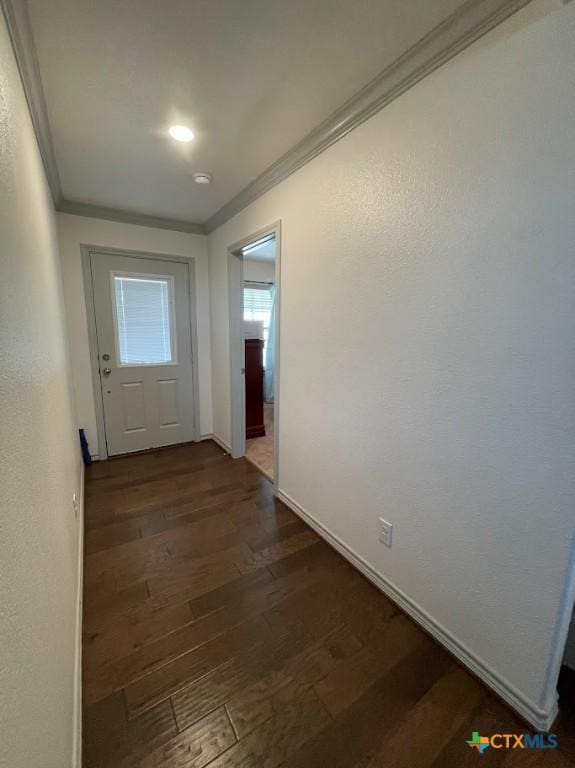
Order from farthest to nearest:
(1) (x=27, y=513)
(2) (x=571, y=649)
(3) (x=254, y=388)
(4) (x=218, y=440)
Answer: (3) (x=254, y=388) < (4) (x=218, y=440) < (2) (x=571, y=649) < (1) (x=27, y=513)

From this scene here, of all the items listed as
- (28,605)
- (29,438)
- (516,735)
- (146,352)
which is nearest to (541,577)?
(516,735)

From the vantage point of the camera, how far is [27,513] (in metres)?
0.76

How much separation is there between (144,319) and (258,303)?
2.33 meters

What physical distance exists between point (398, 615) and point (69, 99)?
2.93m

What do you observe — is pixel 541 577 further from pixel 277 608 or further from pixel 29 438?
pixel 29 438

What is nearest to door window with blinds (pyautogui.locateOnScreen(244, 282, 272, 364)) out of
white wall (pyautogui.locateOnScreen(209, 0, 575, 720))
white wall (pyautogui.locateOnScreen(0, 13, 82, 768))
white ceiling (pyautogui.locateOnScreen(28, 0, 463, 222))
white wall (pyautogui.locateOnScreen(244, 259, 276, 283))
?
white wall (pyautogui.locateOnScreen(244, 259, 276, 283))

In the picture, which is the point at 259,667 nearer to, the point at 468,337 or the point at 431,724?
the point at 431,724

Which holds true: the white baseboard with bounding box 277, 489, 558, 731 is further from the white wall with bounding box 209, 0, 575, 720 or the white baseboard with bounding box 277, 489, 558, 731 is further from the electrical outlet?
the electrical outlet

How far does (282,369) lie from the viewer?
7.77ft

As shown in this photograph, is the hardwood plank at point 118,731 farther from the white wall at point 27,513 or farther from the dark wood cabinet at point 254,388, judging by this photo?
the dark wood cabinet at point 254,388

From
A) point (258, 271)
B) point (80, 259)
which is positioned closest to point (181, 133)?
point (80, 259)

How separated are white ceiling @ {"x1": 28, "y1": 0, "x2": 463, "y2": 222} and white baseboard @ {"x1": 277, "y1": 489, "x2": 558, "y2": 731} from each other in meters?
2.36

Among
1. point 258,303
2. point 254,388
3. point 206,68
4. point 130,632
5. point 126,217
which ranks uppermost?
point 206,68

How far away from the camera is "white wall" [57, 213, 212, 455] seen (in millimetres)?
2824
